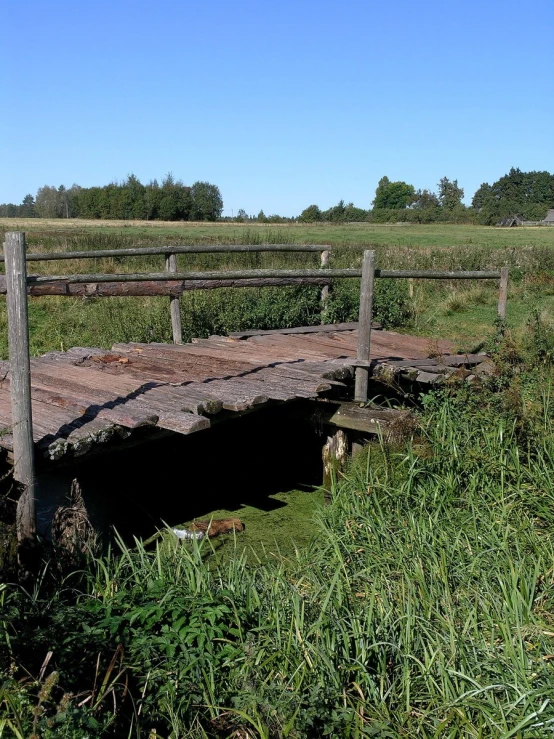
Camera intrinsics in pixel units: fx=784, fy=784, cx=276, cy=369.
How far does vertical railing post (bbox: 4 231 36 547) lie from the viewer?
14.4 ft

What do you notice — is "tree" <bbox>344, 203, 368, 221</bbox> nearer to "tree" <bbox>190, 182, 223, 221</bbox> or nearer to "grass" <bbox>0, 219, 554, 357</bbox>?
"tree" <bbox>190, 182, 223, 221</bbox>

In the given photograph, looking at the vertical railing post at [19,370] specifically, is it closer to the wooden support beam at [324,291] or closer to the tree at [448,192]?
the wooden support beam at [324,291]

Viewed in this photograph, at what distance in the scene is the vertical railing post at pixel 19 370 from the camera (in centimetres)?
440

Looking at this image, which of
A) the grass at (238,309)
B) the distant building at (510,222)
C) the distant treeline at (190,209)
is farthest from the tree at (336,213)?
the grass at (238,309)

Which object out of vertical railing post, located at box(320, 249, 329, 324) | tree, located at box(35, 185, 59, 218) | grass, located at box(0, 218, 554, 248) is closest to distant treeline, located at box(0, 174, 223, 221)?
tree, located at box(35, 185, 59, 218)

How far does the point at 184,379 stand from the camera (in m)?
6.25

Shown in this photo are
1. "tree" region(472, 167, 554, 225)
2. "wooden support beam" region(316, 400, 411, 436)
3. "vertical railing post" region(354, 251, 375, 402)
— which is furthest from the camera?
"tree" region(472, 167, 554, 225)

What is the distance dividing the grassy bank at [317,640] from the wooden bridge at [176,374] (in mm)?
878

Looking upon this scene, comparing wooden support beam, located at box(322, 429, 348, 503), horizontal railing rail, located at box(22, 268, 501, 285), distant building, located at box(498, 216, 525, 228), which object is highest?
distant building, located at box(498, 216, 525, 228)

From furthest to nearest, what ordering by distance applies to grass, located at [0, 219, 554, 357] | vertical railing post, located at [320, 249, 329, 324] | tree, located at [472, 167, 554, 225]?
tree, located at [472, 167, 554, 225]
vertical railing post, located at [320, 249, 329, 324]
grass, located at [0, 219, 554, 357]

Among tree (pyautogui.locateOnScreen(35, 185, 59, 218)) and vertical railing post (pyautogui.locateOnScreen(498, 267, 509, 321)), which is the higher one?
tree (pyautogui.locateOnScreen(35, 185, 59, 218))

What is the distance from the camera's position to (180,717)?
3119 millimetres

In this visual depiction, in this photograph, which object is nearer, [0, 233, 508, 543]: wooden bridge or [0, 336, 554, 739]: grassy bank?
[0, 336, 554, 739]: grassy bank

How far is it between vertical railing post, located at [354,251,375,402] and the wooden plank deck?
0.19m
